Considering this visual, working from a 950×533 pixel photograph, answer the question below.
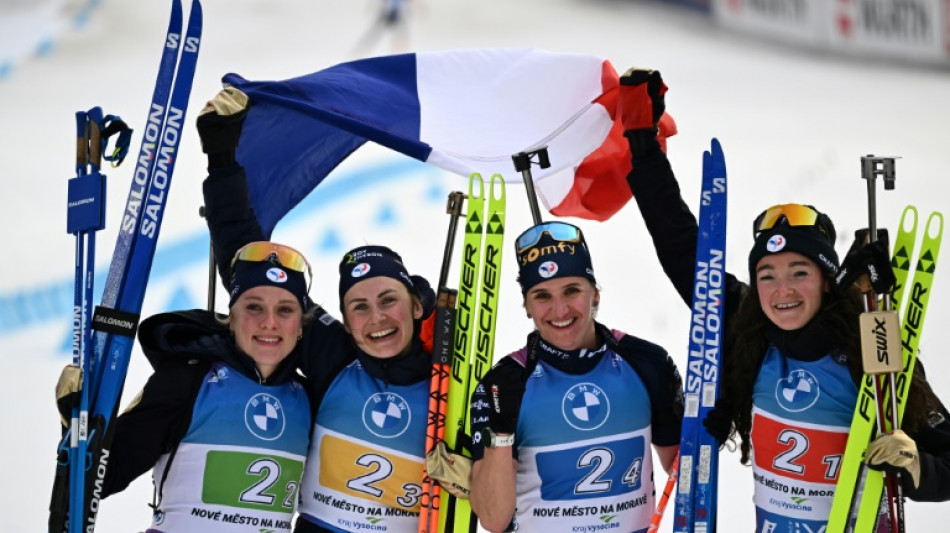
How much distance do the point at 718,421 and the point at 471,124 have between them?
1.82m

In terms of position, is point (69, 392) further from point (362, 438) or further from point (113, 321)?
point (362, 438)

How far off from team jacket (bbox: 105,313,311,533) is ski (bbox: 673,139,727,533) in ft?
4.21

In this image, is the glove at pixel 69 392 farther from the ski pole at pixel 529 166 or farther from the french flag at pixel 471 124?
the ski pole at pixel 529 166

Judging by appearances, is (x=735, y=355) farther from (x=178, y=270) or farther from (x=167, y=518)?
(x=178, y=270)

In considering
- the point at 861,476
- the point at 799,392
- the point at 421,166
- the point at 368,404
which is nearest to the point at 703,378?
the point at 799,392

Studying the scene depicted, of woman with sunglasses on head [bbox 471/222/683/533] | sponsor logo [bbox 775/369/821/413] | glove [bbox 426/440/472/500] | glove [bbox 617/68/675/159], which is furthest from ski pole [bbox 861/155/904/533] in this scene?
glove [bbox 426/440/472/500]

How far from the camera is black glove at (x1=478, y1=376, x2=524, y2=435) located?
160 inches

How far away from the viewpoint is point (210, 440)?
4.20m

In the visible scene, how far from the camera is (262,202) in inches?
213

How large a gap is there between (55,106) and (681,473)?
9.28 m

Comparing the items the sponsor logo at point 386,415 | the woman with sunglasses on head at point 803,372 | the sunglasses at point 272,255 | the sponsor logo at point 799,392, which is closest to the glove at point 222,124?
the sunglasses at point 272,255

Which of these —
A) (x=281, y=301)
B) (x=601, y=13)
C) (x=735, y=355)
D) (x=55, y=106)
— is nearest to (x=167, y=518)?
(x=281, y=301)

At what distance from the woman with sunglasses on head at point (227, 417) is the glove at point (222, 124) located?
502 mm

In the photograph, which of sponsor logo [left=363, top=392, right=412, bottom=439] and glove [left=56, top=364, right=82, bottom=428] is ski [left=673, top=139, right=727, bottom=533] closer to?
sponsor logo [left=363, top=392, right=412, bottom=439]
